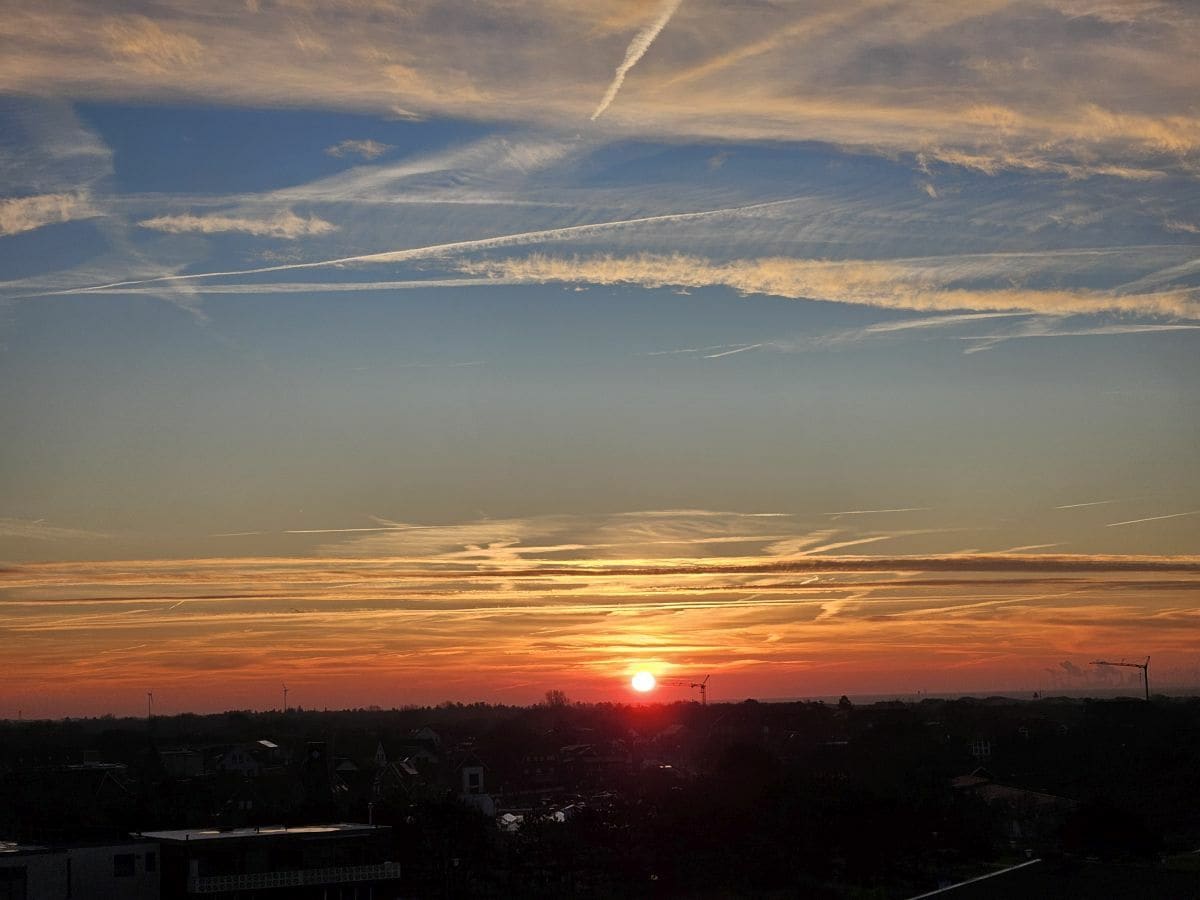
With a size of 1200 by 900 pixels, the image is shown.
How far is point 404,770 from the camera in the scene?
107 metres

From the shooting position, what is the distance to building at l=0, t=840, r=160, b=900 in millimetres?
48000

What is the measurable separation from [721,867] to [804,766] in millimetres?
41792

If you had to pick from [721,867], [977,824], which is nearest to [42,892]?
[721,867]

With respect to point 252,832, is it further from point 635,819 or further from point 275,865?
point 635,819

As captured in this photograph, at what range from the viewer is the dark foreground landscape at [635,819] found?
5191cm

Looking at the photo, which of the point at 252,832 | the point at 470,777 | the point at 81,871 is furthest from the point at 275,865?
the point at 470,777

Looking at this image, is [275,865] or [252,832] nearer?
[275,865]

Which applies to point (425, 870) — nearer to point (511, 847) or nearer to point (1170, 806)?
point (511, 847)

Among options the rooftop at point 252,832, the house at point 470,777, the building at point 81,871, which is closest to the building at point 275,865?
the rooftop at point 252,832

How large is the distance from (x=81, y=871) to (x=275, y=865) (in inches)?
279

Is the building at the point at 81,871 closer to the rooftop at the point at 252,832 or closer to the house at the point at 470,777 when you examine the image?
the rooftop at the point at 252,832

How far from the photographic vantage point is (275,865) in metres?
52.8

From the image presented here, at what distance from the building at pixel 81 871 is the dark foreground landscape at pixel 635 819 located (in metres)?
0.07

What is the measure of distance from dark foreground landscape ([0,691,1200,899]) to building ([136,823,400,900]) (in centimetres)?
8
